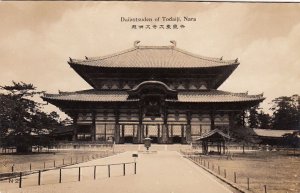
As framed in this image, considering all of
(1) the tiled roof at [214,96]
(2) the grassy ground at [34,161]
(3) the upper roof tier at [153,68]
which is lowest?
(2) the grassy ground at [34,161]

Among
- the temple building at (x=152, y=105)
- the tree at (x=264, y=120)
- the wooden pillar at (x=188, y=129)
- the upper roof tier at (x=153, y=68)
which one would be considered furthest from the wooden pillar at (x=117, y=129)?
the tree at (x=264, y=120)

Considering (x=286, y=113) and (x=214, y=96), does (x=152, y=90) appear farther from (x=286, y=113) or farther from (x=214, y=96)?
(x=286, y=113)

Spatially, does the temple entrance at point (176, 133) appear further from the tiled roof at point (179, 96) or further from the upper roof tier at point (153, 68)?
the upper roof tier at point (153, 68)

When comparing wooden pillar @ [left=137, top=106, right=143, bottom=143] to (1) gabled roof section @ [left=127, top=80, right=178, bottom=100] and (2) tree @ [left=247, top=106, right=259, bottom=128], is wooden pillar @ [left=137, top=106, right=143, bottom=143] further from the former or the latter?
(2) tree @ [left=247, top=106, right=259, bottom=128]

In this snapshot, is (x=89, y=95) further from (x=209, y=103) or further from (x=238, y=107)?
(x=238, y=107)

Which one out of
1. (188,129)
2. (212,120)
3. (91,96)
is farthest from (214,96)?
(91,96)

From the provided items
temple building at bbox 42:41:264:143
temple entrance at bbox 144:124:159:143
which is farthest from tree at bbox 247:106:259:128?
temple entrance at bbox 144:124:159:143
